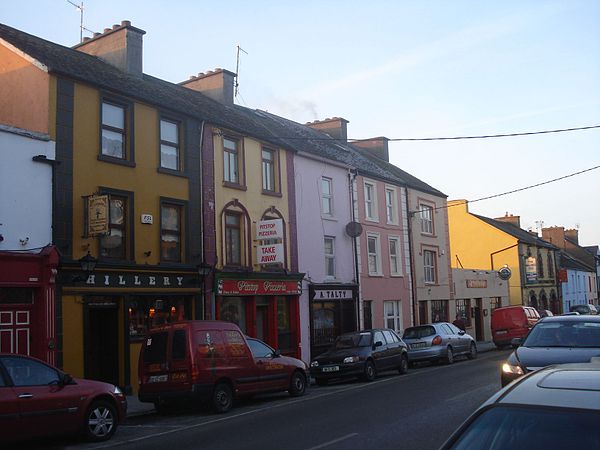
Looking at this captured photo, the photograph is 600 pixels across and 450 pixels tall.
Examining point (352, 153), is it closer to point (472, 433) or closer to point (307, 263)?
point (307, 263)

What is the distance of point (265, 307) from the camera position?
23.2 metres

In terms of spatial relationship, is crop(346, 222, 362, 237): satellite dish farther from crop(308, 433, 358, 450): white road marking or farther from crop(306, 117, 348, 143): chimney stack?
crop(308, 433, 358, 450): white road marking

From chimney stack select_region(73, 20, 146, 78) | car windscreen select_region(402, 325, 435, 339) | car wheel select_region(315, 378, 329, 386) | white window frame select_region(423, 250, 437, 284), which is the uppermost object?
chimney stack select_region(73, 20, 146, 78)

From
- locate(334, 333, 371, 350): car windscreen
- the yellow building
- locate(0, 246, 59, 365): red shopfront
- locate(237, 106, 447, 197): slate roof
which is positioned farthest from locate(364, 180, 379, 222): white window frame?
the yellow building

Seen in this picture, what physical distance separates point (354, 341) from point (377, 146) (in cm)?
1945

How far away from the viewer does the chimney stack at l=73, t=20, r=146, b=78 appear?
21250 millimetres

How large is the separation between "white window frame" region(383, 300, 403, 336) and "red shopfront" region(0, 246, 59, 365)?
17.7m

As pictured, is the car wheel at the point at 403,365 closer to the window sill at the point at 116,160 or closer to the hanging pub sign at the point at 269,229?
the hanging pub sign at the point at 269,229

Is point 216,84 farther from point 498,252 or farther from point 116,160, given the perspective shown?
point 498,252

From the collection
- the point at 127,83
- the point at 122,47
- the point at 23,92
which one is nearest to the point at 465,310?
the point at 122,47

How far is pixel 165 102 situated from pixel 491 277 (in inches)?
1135

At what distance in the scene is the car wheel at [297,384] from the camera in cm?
1609

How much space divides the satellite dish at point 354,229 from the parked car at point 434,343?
4.84m

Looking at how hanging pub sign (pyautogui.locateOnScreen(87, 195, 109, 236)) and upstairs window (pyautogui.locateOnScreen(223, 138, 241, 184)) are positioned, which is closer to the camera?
hanging pub sign (pyautogui.locateOnScreen(87, 195, 109, 236))
